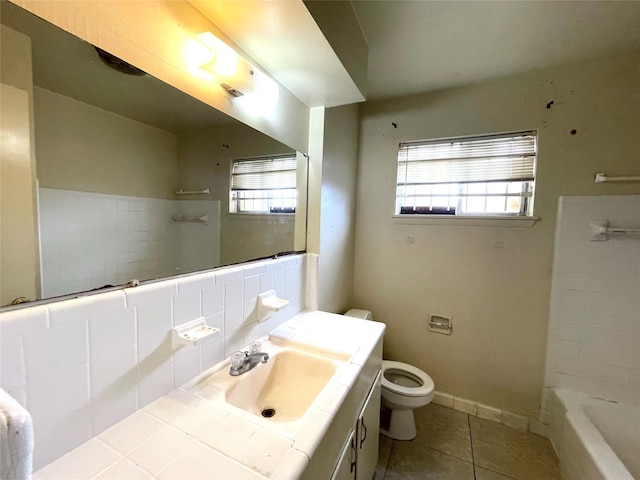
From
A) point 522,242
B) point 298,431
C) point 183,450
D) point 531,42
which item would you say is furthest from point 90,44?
point 522,242

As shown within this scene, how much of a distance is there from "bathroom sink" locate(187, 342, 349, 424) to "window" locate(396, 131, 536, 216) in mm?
1563

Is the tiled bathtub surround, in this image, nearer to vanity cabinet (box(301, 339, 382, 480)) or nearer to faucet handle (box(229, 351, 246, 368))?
faucet handle (box(229, 351, 246, 368))

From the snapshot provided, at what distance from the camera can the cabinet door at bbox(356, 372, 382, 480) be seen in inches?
45.2

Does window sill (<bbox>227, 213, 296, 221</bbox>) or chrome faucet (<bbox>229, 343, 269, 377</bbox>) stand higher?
window sill (<bbox>227, 213, 296, 221</bbox>)

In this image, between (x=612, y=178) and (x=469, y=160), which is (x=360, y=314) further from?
(x=612, y=178)

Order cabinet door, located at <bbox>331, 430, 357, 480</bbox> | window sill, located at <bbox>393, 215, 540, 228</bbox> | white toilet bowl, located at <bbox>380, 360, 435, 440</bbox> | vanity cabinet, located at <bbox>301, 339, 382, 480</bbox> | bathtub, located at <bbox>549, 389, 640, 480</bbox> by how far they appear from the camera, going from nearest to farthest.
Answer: vanity cabinet, located at <bbox>301, 339, 382, 480</bbox>
cabinet door, located at <bbox>331, 430, 357, 480</bbox>
bathtub, located at <bbox>549, 389, 640, 480</bbox>
white toilet bowl, located at <bbox>380, 360, 435, 440</bbox>
window sill, located at <bbox>393, 215, 540, 228</bbox>

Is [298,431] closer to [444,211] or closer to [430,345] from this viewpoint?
[430,345]

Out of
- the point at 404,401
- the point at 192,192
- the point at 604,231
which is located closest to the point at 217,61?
the point at 192,192

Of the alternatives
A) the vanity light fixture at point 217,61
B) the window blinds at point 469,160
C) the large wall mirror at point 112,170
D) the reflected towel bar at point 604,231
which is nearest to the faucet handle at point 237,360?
the large wall mirror at point 112,170

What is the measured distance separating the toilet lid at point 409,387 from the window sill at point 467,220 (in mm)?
1154

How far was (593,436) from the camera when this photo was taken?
1419 millimetres

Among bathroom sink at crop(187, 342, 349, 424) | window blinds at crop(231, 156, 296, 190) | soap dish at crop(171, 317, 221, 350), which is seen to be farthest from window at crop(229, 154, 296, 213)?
bathroom sink at crop(187, 342, 349, 424)

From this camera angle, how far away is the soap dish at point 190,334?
0.82 metres

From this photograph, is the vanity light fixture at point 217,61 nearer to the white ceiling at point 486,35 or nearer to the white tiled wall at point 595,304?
the white ceiling at point 486,35
